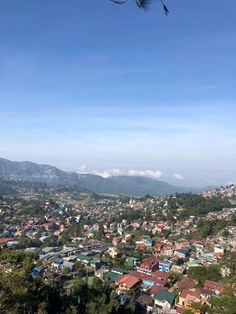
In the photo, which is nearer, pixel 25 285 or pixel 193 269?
pixel 25 285

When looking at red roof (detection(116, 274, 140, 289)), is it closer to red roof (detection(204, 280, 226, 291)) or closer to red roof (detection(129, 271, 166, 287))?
red roof (detection(129, 271, 166, 287))

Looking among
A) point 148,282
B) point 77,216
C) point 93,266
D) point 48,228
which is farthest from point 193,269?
point 77,216

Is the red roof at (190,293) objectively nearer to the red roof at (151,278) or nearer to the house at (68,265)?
the red roof at (151,278)

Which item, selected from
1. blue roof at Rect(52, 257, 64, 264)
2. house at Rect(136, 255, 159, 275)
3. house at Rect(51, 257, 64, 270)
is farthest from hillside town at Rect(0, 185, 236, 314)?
blue roof at Rect(52, 257, 64, 264)

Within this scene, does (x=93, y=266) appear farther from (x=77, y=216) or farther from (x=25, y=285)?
→ (x=77, y=216)

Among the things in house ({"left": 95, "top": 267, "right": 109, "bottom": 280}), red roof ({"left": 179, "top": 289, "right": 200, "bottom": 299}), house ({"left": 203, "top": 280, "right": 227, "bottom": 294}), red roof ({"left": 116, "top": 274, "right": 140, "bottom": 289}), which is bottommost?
house ({"left": 95, "top": 267, "right": 109, "bottom": 280})

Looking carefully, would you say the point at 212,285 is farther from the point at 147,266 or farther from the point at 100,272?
the point at 100,272
